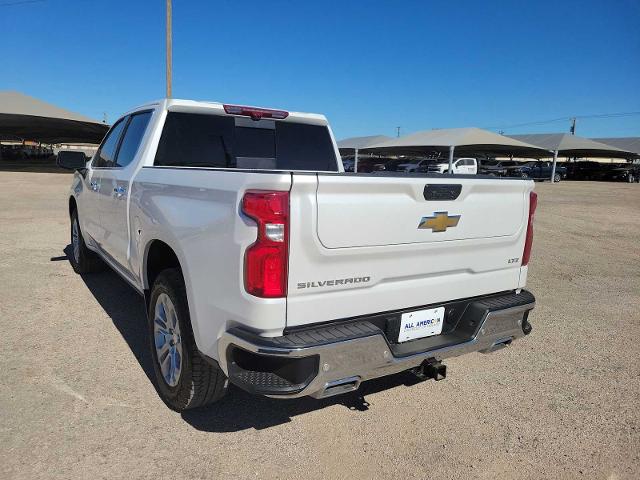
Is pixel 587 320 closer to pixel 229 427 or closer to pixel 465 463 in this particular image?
pixel 465 463

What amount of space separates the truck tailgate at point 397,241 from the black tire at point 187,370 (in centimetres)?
82

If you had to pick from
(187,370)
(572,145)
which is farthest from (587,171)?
(187,370)

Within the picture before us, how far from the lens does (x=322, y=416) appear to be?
125 inches

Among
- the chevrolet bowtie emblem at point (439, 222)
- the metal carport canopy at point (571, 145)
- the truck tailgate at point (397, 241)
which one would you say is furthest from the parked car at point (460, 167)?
the chevrolet bowtie emblem at point (439, 222)

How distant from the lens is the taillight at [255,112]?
4.32m

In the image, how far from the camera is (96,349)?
4.04 metres

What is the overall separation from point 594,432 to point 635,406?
604 millimetres

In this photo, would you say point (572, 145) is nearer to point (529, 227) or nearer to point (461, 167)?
point (461, 167)

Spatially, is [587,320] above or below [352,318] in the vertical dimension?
below

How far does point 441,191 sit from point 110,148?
3753 millimetres

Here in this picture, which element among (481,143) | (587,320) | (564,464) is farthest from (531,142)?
(564,464)

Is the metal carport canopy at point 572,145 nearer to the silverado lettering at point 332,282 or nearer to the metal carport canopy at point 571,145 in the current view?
the metal carport canopy at point 571,145

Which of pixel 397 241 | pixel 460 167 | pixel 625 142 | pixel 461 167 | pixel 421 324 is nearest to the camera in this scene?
pixel 397 241

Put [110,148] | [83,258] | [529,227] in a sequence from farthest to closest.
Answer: [83,258] < [110,148] < [529,227]
